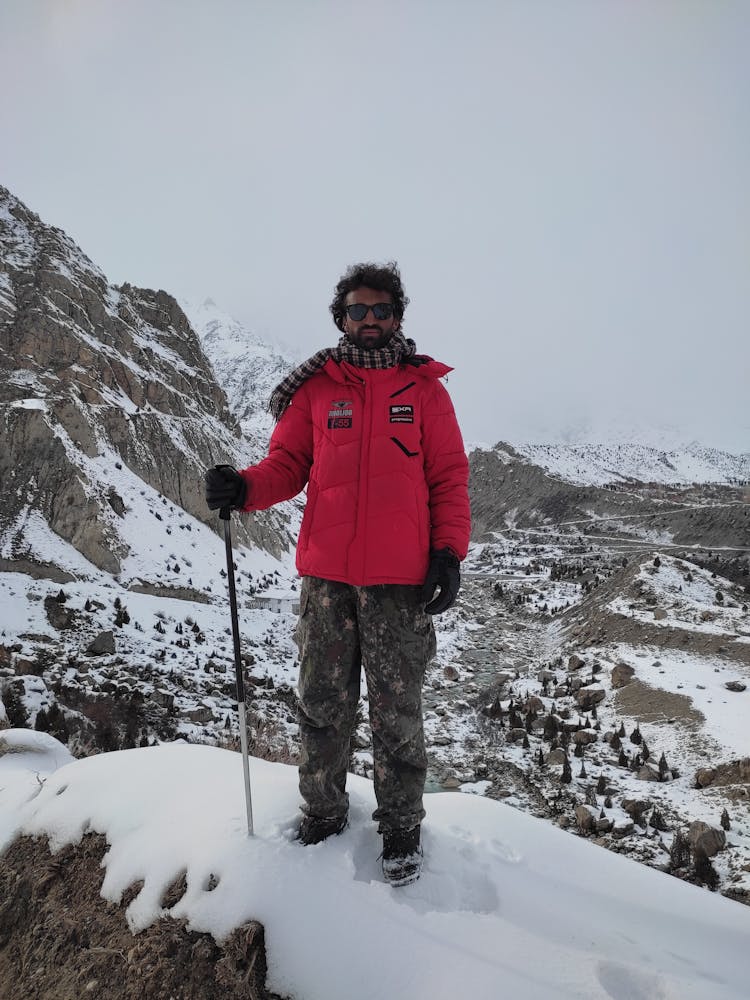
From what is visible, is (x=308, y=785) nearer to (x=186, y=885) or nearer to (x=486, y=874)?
(x=186, y=885)

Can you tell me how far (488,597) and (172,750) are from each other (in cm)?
2965

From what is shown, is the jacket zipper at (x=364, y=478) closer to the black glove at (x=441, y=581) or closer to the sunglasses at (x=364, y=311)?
the black glove at (x=441, y=581)

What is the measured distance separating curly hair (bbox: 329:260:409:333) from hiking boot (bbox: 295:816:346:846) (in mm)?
2614

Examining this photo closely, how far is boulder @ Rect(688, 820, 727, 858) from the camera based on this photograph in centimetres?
574

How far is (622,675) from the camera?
12586mm

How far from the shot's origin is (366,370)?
256cm

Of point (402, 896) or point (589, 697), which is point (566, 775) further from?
point (402, 896)

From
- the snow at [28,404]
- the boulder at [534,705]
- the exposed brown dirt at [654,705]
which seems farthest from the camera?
the snow at [28,404]

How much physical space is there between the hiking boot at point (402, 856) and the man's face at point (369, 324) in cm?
236

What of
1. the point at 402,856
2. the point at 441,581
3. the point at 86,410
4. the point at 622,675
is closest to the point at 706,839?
the point at 402,856

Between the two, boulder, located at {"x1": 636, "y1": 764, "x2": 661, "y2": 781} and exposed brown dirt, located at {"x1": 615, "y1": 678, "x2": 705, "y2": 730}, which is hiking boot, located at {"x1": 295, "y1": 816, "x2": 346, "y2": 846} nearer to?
boulder, located at {"x1": 636, "y1": 764, "x2": 661, "y2": 781}

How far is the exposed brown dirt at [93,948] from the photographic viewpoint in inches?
71.5

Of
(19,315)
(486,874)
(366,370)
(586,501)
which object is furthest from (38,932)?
(586,501)

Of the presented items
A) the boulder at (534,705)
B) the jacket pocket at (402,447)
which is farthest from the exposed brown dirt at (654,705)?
the jacket pocket at (402,447)
